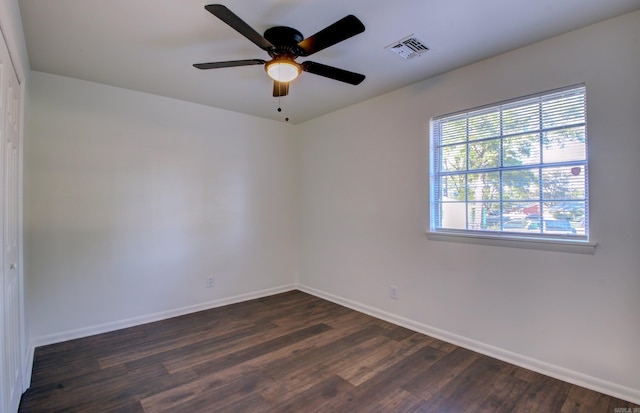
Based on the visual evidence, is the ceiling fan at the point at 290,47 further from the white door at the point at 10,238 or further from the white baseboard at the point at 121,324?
the white baseboard at the point at 121,324

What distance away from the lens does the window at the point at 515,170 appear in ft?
7.47

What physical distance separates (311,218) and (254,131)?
1.45m

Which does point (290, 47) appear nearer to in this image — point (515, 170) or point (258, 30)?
point (258, 30)

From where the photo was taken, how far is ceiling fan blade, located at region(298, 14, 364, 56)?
1.68 m

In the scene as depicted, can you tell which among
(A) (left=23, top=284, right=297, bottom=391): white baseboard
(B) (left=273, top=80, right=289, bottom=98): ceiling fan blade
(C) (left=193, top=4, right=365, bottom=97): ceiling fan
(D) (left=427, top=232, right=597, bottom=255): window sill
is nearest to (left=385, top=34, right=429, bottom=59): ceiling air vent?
(C) (left=193, top=4, right=365, bottom=97): ceiling fan

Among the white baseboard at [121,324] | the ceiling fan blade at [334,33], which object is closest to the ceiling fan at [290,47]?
the ceiling fan blade at [334,33]

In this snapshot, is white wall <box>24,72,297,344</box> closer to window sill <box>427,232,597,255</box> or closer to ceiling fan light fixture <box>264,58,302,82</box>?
ceiling fan light fixture <box>264,58,302,82</box>

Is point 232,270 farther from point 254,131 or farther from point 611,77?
point 611,77

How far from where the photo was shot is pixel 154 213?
11.3 feet

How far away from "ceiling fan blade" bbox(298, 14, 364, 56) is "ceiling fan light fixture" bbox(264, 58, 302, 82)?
0.15m

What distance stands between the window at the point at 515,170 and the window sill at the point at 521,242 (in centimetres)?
4


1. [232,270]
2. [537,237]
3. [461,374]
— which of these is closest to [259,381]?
[461,374]

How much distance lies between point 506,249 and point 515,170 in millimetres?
651

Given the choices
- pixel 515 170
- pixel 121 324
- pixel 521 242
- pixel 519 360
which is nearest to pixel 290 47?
pixel 515 170
